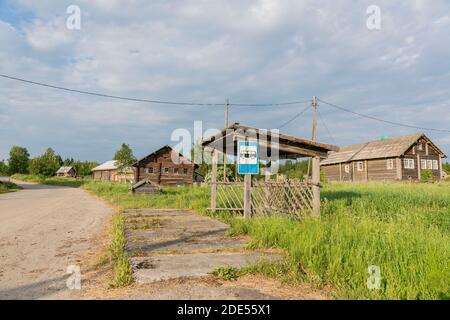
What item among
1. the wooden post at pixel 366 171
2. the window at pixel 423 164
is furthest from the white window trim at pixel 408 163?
the wooden post at pixel 366 171

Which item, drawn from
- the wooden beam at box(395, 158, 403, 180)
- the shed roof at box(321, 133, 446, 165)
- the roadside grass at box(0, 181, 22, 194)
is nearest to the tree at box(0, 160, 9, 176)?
the roadside grass at box(0, 181, 22, 194)

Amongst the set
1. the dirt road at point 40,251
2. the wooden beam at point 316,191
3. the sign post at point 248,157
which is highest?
the sign post at point 248,157

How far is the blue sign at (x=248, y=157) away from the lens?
9.27 metres

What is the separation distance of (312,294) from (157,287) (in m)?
1.90

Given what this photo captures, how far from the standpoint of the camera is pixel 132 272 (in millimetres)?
4555

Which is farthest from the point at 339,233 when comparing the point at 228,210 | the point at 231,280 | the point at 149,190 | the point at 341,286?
the point at 149,190

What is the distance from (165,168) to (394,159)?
27288mm

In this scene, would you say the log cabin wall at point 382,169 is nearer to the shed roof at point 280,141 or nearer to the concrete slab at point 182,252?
the shed roof at point 280,141

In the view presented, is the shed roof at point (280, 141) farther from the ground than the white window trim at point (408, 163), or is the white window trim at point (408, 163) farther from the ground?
the white window trim at point (408, 163)

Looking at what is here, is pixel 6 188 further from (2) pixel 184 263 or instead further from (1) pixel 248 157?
(2) pixel 184 263

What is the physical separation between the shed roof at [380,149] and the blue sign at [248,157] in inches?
1152

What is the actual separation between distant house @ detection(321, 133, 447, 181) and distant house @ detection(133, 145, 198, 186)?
21.1 m

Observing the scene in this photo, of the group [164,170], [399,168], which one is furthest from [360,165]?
[164,170]
